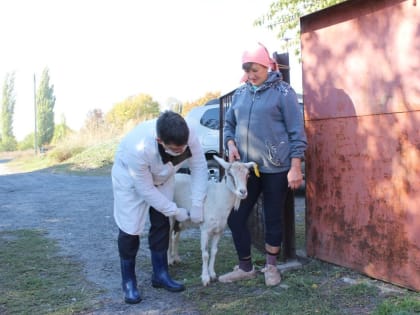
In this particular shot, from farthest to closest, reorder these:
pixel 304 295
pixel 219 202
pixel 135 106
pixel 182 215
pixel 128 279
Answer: pixel 135 106 → pixel 219 202 → pixel 182 215 → pixel 128 279 → pixel 304 295

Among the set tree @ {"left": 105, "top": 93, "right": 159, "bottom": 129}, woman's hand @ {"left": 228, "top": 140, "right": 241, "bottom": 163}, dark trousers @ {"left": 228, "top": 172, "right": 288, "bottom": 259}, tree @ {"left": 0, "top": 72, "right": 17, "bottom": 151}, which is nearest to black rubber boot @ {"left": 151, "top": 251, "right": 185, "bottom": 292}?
dark trousers @ {"left": 228, "top": 172, "right": 288, "bottom": 259}

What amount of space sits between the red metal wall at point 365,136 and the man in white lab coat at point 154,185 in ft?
4.03

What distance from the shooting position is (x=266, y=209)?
4.22m

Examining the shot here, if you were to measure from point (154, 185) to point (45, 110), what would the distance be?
58.1 m

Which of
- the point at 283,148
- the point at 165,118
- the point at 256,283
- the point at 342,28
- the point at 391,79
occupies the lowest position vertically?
the point at 256,283

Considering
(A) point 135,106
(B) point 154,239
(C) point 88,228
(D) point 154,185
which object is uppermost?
(A) point 135,106

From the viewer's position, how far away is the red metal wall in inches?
147

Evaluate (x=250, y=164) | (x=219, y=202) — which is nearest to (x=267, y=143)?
(x=250, y=164)

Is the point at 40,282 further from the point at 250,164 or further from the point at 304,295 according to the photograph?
the point at 304,295

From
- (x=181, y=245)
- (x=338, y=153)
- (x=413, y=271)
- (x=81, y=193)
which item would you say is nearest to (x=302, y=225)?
(x=181, y=245)

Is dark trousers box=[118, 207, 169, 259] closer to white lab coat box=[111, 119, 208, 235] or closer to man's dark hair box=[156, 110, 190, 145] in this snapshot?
white lab coat box=[111, 119, 208, 235]

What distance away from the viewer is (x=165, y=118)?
3578mm

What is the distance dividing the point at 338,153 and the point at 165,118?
1.72m

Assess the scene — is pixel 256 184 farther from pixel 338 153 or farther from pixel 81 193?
pixel 81 193
